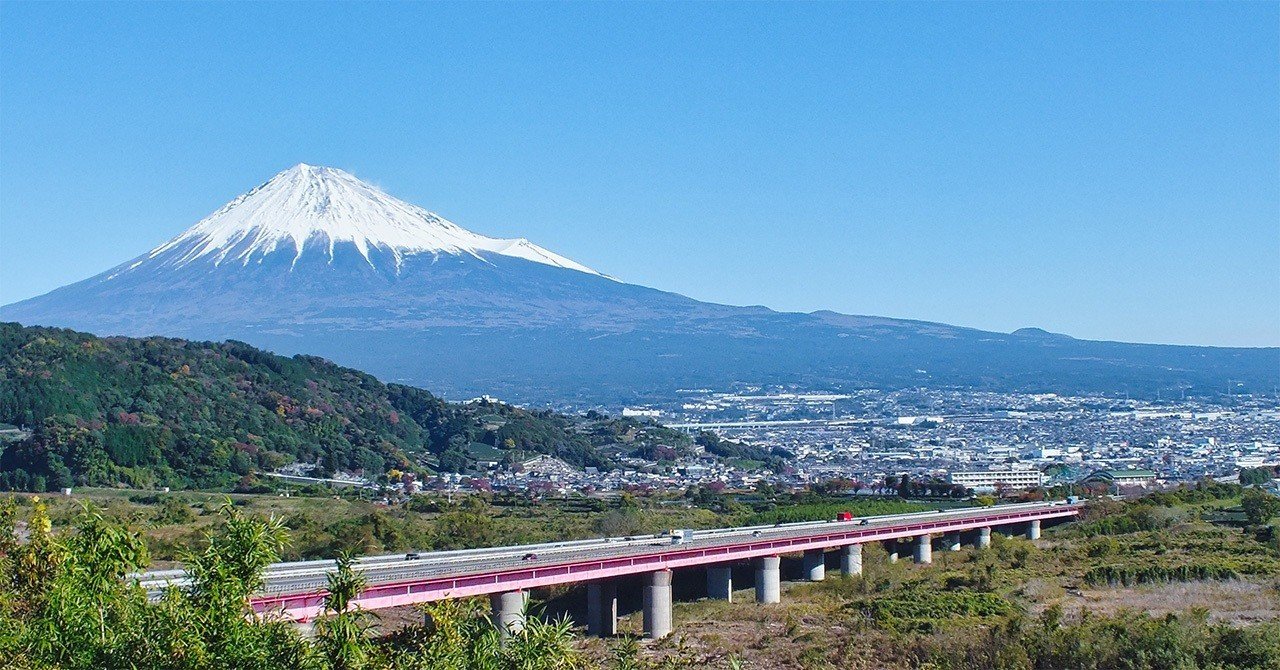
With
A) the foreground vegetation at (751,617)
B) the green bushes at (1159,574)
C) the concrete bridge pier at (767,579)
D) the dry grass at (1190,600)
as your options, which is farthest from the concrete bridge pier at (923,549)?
the dry grass at (1190,600)

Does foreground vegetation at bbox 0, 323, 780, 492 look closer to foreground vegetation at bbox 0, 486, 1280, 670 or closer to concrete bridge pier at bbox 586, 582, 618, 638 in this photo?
foreground vegetation at bbox 0, 486, 1280, 670

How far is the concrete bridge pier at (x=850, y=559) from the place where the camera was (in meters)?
42.6

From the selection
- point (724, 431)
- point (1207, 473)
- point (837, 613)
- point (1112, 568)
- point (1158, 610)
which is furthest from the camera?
point (724, 431)

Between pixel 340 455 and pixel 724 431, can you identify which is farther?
pixel 724 431

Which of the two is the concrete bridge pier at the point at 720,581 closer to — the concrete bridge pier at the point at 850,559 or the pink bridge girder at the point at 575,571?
the pink bridge girder at the point at 575,571

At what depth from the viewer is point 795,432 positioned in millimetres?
148500

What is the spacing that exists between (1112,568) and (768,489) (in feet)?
122

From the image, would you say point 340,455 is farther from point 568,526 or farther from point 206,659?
point 206,659

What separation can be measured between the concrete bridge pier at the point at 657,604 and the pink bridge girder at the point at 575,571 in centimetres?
24

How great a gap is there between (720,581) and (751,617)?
403cm

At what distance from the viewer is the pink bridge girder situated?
2303 centimetres

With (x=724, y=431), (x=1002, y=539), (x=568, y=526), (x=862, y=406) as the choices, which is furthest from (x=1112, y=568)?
(x=862, y=406)

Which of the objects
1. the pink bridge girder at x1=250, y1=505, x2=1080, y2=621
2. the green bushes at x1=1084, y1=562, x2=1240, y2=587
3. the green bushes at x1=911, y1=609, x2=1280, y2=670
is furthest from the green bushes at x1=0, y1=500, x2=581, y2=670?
the green bushes at x1=1084, y1=562, x2=1240, y2=587

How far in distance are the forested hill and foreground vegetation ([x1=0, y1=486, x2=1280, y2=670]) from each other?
1197 centimetres
